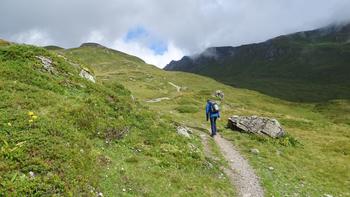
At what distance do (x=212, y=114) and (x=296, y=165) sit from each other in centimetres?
901

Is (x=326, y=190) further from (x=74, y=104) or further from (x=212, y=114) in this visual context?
(x=74, y=104)

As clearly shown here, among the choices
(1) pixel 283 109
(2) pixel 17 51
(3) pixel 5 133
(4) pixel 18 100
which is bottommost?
(1) pixel 283 109

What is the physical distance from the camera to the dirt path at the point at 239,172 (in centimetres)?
2108

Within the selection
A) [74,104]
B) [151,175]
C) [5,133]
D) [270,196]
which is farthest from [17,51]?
[270,196]

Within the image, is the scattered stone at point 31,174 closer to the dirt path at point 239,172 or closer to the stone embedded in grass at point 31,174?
the stone embedded in grass at point 31,174

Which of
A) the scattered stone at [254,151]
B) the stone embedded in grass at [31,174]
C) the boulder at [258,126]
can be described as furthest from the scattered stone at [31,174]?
the boulder at [258,126]

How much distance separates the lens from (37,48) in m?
30.3

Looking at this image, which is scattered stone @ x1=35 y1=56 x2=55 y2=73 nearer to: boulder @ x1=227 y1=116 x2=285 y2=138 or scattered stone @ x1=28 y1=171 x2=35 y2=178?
scattered stone @ x1=28 y1=171 x2=35 y2=178

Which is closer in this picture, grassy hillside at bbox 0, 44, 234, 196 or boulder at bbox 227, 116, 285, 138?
grassy hillside at bbox 0, 44, 234, 196

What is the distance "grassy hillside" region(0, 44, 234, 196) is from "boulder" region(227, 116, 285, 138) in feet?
40.0

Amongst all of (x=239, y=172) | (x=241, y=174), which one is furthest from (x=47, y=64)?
(x=241, y=174)

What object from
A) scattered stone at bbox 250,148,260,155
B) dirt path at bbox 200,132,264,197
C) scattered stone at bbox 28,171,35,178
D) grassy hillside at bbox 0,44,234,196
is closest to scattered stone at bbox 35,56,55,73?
grassy hillside at bbox 0,44,234,196

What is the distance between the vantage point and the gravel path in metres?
21.0

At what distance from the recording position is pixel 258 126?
3703cm
